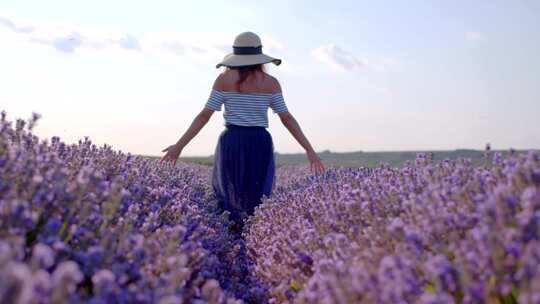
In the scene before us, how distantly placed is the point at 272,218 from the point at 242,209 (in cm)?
142

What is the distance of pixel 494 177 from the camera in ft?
9.61

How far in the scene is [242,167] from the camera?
19.5 feet

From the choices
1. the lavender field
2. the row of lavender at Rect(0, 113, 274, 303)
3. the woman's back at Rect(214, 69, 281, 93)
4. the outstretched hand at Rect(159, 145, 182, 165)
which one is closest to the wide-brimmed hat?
the woman's back at Rect(214, 69, 281, 93)

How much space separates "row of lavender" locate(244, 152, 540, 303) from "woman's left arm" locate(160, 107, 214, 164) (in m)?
2.11

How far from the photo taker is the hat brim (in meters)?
5.73

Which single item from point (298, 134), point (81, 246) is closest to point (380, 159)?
point (298, 134)

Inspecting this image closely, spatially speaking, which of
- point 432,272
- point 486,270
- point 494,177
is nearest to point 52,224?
point 432,272

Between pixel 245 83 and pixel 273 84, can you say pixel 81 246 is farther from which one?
pixel 273 84

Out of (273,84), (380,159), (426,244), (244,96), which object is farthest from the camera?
(380,159)

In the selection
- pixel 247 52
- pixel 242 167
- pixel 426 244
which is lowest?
pixel 426 244

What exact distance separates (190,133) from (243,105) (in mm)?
531

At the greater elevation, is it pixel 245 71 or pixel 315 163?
pixel 245 71

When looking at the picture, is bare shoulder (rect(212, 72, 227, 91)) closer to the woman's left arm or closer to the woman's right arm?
the woman's left arm

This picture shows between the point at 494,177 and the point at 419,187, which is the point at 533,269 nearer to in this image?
the point at 494,177
